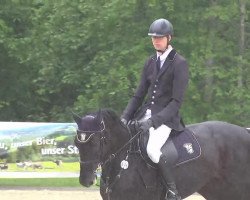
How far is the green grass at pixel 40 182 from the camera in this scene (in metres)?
16.1

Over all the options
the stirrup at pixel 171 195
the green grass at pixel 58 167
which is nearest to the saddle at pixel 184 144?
the stirrup at pixel 171 195

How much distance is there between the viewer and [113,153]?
23.1 feet

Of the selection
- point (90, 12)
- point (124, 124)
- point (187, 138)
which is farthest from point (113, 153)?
point (90, 12)

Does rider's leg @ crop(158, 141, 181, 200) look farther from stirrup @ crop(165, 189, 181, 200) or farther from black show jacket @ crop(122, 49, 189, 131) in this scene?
black show jacket @ crop(122, 49, 189, 131)

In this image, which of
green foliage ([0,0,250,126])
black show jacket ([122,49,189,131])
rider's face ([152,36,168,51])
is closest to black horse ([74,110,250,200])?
black show jacket ([122,49,189,131])

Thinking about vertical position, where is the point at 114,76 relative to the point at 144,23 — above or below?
below

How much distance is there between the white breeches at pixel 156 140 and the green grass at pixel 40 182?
29.9 ft

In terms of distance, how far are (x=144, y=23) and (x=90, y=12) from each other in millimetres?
1961

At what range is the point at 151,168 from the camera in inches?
283

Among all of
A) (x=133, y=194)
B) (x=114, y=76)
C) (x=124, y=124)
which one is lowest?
(x=114, y=76)

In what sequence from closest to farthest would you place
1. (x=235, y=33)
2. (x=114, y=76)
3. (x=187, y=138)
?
(x=187, y=138), (x=114, y=76), (x=235, y=33)

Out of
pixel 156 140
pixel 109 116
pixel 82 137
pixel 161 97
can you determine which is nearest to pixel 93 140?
pixel 82 137

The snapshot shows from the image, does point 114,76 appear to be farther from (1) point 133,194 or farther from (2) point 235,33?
(1) point 133,194

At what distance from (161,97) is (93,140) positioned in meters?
1.09
